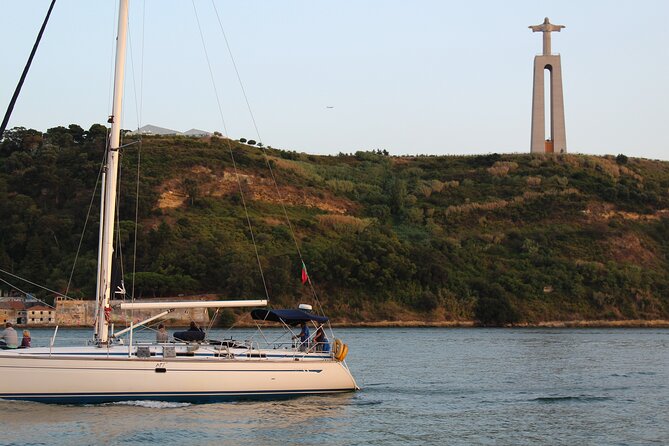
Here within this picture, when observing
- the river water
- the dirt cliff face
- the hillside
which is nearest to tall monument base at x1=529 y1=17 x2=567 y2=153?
the hillside

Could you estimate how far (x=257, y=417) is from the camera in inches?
1005

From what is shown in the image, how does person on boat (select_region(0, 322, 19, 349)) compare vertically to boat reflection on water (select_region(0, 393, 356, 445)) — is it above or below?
above

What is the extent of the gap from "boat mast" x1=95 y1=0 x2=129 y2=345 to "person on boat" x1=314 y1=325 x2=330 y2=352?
6214 millimetres

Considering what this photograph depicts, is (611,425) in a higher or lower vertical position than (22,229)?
lower

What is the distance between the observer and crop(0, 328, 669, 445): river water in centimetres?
2356

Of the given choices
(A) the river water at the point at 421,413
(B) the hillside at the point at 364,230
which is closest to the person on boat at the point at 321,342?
(A) the river water at the point at 421,413

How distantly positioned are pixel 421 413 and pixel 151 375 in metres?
8.18

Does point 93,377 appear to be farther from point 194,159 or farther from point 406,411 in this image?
point 194,159

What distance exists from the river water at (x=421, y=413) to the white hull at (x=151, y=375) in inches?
17.7

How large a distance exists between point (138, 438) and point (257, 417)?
3.85m

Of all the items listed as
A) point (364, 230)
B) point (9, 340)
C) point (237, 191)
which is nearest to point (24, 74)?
point (9, 340)

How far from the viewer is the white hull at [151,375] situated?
964 inches

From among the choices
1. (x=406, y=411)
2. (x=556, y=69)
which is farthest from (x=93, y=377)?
(x=556, y=69)

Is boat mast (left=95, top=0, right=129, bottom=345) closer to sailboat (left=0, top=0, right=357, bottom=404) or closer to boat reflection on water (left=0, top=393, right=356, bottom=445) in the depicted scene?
sailboat (left=0, top=0, right=357, bottom=404)
